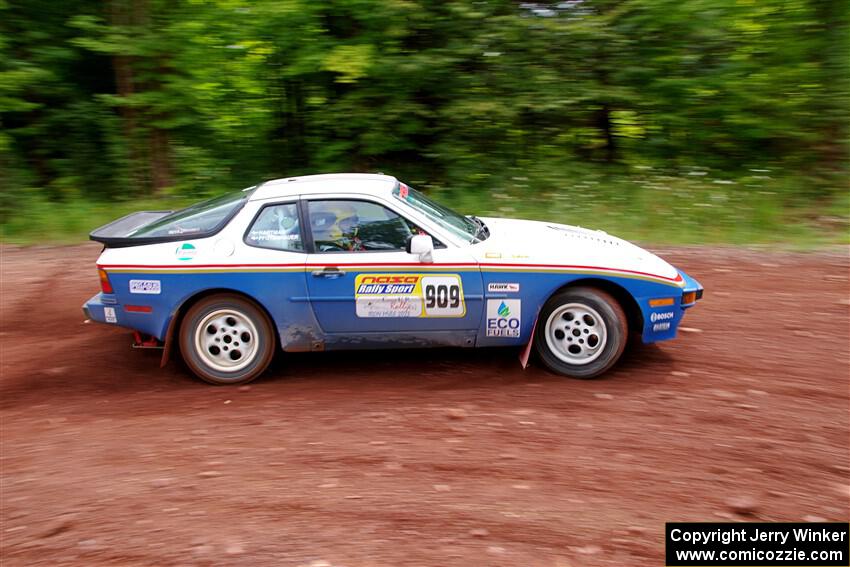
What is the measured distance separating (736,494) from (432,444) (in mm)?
1812

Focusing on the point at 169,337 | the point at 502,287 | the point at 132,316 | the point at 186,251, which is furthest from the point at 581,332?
the point at 132,316

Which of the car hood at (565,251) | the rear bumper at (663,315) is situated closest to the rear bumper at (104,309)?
the car hood at (565,251)

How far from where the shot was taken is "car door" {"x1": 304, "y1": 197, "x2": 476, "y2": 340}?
5566mm

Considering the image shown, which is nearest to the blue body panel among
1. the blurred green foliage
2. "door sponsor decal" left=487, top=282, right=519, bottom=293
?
"door sponsor decal" left=487, top=282, right=519, bottom=293

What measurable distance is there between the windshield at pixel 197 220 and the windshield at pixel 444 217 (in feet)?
4.18

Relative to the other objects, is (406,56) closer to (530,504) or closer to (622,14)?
(622,14)

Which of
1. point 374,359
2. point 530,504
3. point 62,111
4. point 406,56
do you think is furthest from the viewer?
point 62,111

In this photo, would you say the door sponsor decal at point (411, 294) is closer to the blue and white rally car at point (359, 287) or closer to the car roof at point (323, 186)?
the blue and white rally car at point (359, 287)

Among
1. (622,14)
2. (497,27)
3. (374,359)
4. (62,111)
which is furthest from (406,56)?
(374,359)

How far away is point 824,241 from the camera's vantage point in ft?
33.0

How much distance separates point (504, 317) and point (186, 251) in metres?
2.48

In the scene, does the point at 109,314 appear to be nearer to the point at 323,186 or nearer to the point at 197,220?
the point at 197,220

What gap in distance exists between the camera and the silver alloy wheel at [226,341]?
5781 mm

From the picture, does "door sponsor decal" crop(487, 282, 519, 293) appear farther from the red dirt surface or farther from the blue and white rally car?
the red dirt surface
